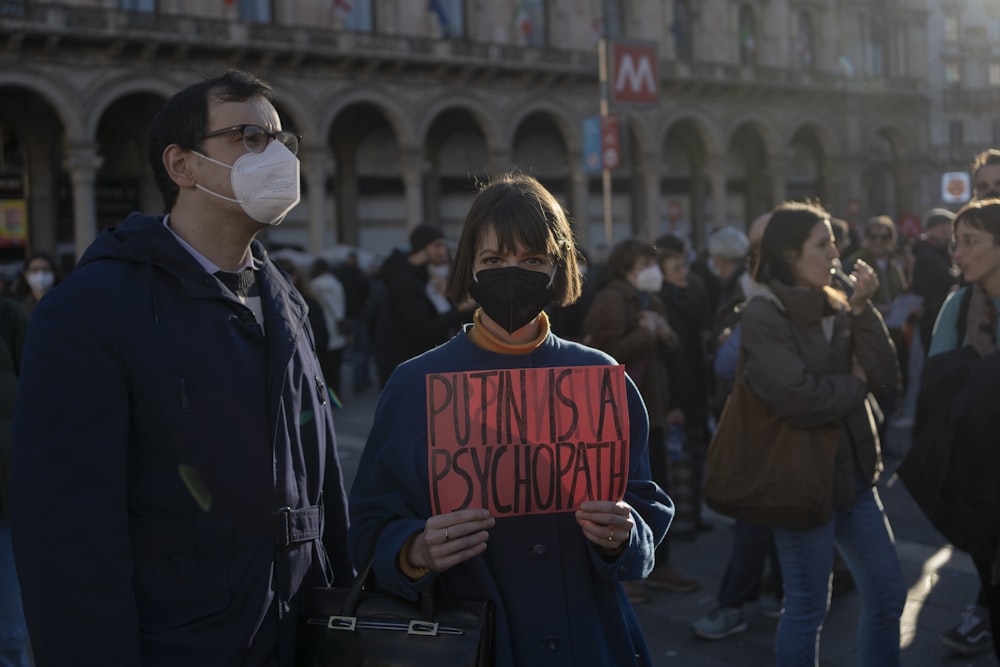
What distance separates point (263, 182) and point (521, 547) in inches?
36.6

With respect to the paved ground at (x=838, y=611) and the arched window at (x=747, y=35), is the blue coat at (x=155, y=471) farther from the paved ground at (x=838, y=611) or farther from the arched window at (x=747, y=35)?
the arched window at (x=747, y=35)

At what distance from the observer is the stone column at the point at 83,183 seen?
69.7 ft

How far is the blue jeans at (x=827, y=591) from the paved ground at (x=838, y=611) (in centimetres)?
42

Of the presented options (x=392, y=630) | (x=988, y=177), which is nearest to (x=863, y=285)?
(x=988, y=177)

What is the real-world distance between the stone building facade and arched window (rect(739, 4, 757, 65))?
96 millimetres

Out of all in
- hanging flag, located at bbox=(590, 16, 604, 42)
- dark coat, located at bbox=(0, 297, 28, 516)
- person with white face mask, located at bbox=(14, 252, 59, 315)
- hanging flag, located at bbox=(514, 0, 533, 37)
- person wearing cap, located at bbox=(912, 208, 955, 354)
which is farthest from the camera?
hanging flag, located at bbox=(590, 16, 604, 42)

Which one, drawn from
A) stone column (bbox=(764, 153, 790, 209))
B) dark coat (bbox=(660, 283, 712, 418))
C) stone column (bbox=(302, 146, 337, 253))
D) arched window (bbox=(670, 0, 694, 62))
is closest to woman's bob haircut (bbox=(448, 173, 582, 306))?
dark coat (bbox=(660, 283, 712, 418))

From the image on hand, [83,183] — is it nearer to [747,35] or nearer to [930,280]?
[930,280]

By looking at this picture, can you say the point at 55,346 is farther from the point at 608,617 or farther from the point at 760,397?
the point at 760,397

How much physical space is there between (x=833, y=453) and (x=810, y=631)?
1.84 feet

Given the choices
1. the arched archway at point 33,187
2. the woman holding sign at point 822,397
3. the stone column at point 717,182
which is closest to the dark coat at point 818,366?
the woman holding sign at point 822,397

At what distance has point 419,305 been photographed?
5988mm

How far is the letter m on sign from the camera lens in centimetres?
1160

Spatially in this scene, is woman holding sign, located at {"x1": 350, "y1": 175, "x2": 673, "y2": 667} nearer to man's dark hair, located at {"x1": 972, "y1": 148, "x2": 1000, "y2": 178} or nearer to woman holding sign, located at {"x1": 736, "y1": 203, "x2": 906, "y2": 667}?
woman holding sign, located at {"x1": 736, "y1": 203, "x2": 906, "y2": 667}
